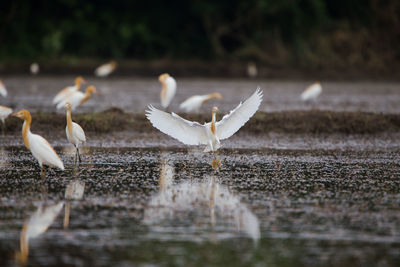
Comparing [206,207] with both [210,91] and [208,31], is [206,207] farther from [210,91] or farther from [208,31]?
[208,31]

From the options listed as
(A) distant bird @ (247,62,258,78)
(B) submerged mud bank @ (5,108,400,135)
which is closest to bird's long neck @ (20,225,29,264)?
(B) submerged mud bank @ (5,108,400,135)

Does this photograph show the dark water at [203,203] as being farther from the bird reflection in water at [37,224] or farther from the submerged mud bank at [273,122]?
the submerged mud bank at [273,122]

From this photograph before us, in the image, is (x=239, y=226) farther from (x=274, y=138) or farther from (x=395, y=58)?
(x=395, y=58)

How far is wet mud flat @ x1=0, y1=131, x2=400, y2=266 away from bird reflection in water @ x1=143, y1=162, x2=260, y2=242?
0.01 meters

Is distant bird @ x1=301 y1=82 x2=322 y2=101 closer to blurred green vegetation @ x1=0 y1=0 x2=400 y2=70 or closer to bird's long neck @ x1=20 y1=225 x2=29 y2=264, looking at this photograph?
blurred green vegetation @ x1=0 y1=0 x2=400 y2=70

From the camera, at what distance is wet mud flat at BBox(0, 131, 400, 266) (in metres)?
6.08

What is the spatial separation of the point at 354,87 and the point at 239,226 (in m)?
22.4

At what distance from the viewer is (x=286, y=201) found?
812 cm

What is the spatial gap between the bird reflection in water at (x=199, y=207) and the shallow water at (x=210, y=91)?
9.43m

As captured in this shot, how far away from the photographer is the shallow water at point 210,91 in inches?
773

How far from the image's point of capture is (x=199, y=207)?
25.7 feet

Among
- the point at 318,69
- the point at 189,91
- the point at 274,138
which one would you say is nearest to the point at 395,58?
the point at 318,69

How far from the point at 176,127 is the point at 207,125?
60 cm

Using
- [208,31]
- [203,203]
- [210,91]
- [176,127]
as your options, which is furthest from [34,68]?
[203,203]
